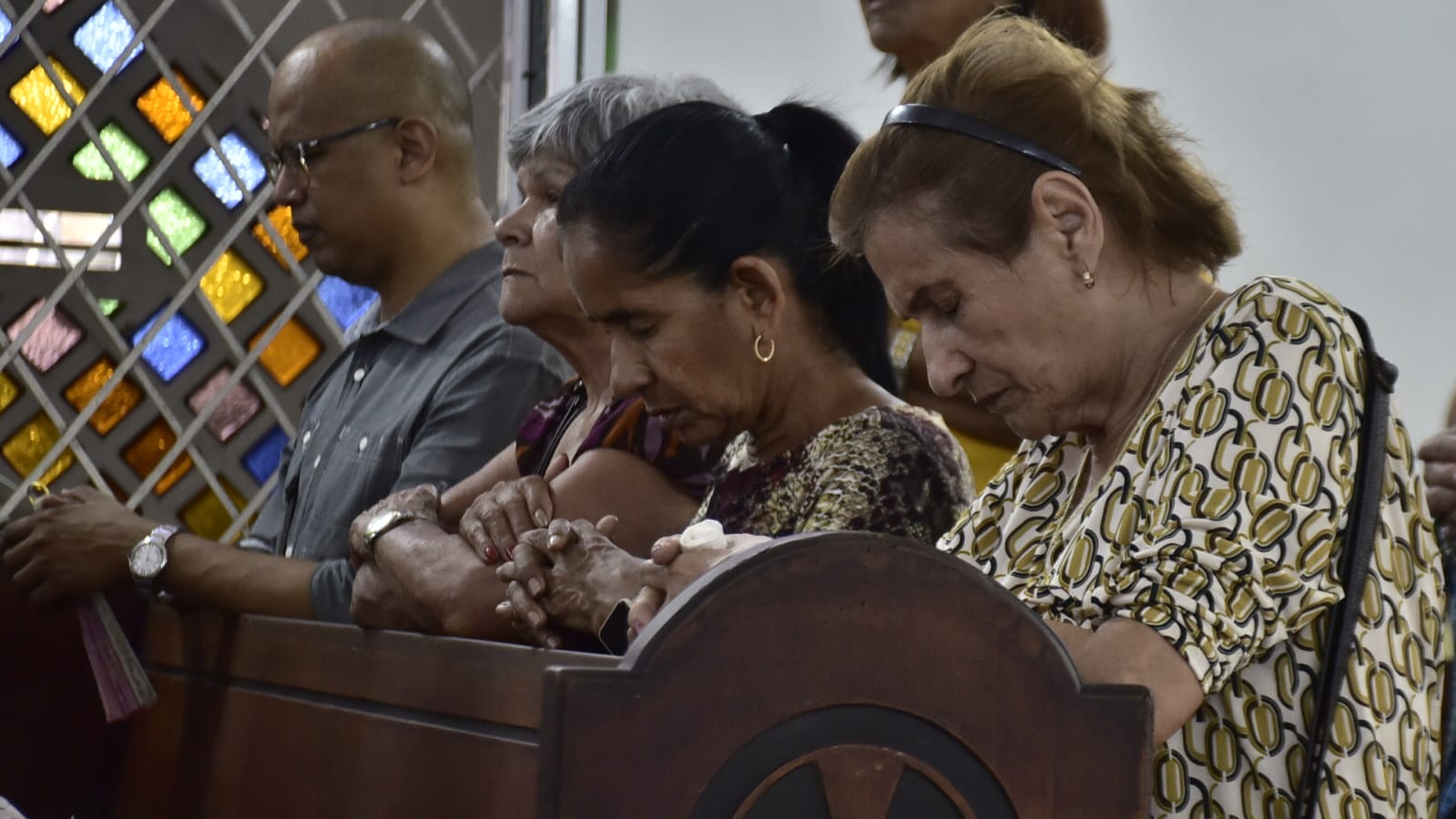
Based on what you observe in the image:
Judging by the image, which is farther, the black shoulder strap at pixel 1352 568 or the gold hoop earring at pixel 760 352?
the gold hoop earring at pixel 760 352

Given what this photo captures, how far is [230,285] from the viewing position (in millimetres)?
3965

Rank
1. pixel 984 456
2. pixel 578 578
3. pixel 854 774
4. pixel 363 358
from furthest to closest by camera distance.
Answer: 1. pixel 363 358
2. pixel 984 456
3. pixel 578 578
4. pixel 854 774

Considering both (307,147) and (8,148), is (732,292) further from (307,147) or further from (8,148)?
(8,148)

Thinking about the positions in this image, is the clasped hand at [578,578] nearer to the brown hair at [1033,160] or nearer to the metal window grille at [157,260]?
the brown hair at [1033,160]

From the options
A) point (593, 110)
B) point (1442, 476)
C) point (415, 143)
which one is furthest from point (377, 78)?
point (1442, 476)

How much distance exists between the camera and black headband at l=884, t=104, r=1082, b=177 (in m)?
1.56

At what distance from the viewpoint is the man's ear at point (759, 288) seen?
1966 mm

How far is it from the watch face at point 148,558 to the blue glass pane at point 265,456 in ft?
4.54

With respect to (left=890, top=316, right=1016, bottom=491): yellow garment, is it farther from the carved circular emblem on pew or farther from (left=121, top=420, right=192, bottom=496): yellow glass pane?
(left=121, top=420, right=192, bottom=496): yellow glass pane

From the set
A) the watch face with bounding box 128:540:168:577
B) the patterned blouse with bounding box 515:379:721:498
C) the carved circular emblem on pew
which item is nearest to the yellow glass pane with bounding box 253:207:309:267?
the watch face with bounding box 128:540:168:577

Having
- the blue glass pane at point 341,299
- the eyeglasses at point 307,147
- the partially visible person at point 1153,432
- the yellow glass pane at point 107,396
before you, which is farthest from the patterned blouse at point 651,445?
the yellow glass pane at point 107,396

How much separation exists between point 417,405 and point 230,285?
140cm

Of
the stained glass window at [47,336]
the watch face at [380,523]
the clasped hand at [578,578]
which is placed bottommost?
the stained glass window at [47,336]

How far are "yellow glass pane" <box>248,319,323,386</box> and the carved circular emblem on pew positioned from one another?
3.03 metres
